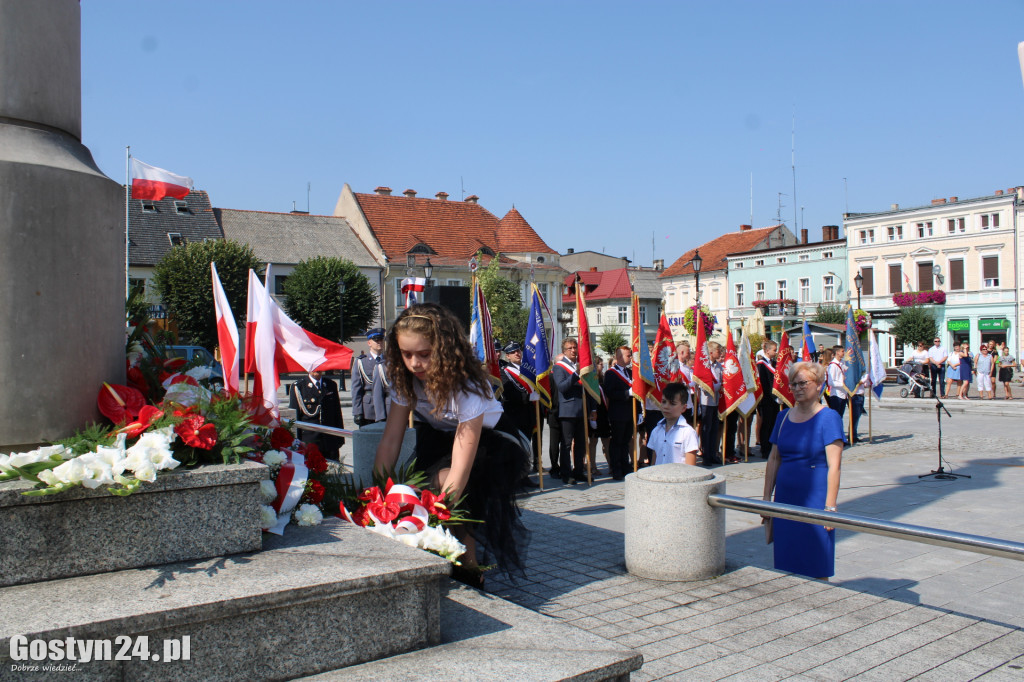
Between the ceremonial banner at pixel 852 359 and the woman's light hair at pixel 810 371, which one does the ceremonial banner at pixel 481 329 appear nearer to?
the woman's light hair at pixel 810 371

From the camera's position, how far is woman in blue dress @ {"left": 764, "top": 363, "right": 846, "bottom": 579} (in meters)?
5.18

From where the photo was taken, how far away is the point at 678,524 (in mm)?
5352

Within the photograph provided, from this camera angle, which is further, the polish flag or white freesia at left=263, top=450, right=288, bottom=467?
the polish flag

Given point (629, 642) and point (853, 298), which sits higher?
point (853, 298)

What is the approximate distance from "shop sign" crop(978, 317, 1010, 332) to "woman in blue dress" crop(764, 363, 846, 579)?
53182 mm

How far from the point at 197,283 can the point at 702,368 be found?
113 ft

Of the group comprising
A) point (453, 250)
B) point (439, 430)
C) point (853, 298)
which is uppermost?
point (453, 250)

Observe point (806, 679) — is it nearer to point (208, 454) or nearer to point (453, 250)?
point (208, 454)

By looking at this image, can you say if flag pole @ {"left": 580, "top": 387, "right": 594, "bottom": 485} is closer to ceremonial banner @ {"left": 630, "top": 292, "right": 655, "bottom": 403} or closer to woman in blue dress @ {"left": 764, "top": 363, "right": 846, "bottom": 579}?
ceremonial banner @ {"left": 630, "top": 292, "right": 655, "bottom": 403}

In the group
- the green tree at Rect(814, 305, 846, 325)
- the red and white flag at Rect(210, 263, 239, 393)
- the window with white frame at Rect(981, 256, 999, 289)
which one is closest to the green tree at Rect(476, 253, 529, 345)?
the green tree at Rect(814, 305, 846, 325)

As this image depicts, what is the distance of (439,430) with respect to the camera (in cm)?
422

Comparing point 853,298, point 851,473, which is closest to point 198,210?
point 853,298

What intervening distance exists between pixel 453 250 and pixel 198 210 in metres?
18.9

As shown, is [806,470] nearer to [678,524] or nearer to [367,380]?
[678,524]
